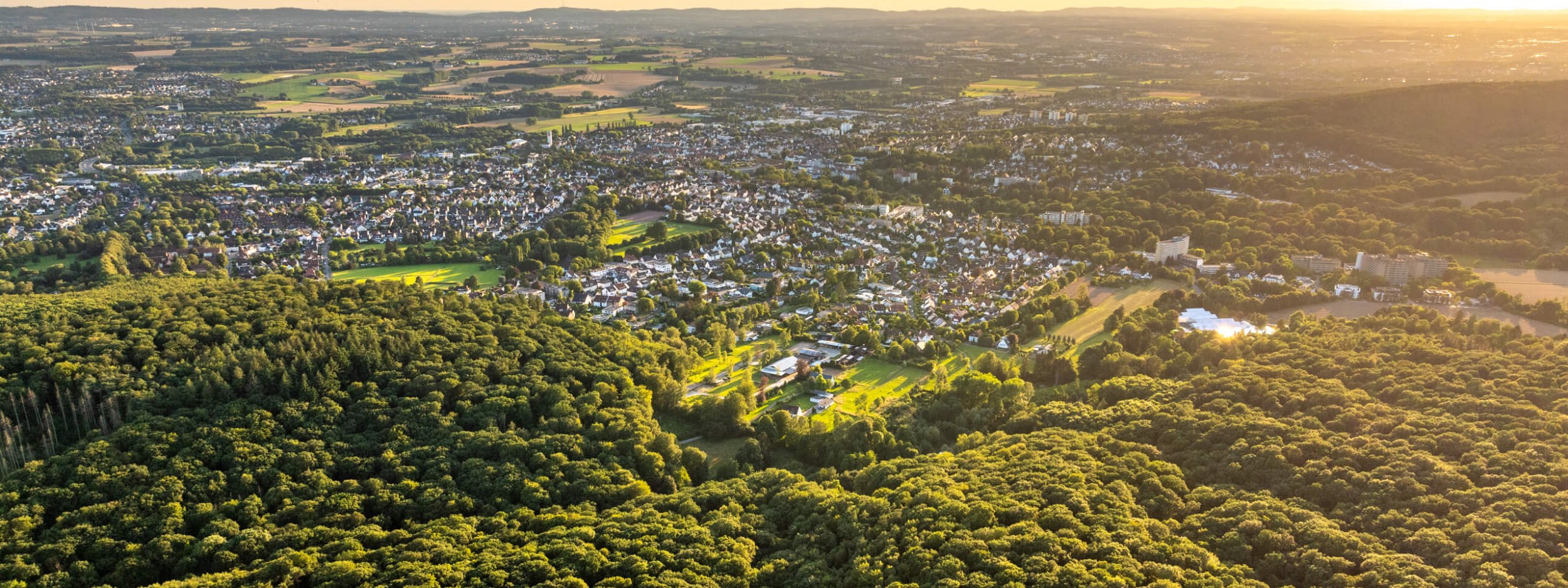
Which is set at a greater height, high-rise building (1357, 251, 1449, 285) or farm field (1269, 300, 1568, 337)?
high-rise building (1357, 251, 1449, 285)

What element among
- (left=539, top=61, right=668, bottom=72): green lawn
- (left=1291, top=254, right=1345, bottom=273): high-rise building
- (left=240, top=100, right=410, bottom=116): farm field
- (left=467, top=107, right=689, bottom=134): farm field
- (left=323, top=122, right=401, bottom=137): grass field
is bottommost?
(left=1291, top=254, right=1345, bottom=273): high-rise building

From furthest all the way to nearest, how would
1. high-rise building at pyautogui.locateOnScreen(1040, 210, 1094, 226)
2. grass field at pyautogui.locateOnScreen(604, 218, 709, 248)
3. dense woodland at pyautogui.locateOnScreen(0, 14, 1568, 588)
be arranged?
1. high-rise building at pyautogui.locateOnScreen(1040, 210, 1094, 226)
2. grass field at pyautogui.locateOnScreen(604, 218, 709, 248)
3. dense woodland at pyautogui.locateOnScreen(0, 14, 1568, 588)

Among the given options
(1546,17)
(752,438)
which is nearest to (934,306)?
(752,438)

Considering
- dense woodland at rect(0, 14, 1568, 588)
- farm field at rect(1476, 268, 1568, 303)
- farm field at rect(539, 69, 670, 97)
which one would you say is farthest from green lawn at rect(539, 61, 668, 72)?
farm field at rect(1476, 268, 1568, 303)

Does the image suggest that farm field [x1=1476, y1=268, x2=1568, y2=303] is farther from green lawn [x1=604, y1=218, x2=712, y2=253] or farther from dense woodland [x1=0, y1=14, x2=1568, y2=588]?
green lawn [x1=604, y1=218, x2=712, y2=253]

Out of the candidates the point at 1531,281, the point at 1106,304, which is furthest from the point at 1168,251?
the point at 1531,281

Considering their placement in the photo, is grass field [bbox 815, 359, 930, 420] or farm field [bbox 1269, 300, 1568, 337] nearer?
grass field [bbox 815, 359, 930, 420]

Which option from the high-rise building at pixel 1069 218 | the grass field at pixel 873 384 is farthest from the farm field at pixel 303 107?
the grass field at pixel 873 384
